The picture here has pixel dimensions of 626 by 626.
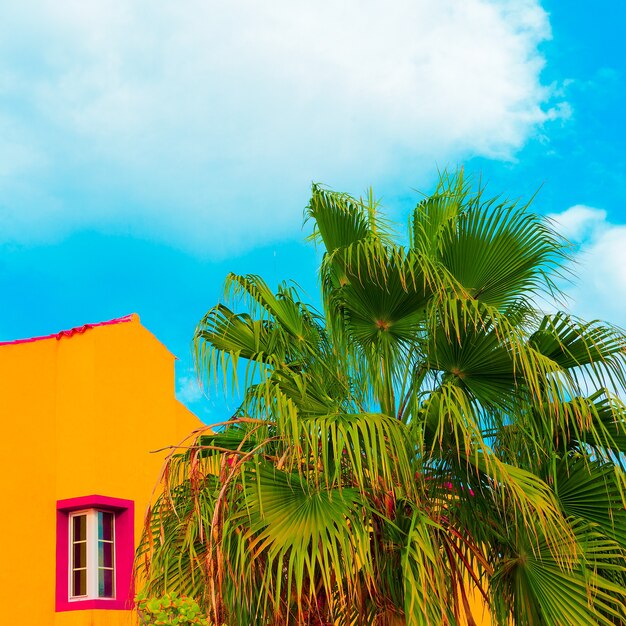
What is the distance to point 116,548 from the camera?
1351 cm

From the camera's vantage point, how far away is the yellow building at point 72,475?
41.9 feet

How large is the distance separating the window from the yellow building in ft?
0.04

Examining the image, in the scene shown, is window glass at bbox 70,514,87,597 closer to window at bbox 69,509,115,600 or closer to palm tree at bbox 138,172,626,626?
window at bbox 69,509,115,600

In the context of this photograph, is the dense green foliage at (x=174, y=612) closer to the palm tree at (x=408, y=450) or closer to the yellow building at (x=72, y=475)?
the palm tree at (x=408, y=450)

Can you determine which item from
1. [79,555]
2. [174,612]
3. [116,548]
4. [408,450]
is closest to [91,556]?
[79,555]

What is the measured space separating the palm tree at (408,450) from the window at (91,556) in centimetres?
324

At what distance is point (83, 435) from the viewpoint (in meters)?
13.5

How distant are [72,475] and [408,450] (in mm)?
6097

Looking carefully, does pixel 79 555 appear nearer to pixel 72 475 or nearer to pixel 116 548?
pixel 116 548

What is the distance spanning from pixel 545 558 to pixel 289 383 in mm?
2791

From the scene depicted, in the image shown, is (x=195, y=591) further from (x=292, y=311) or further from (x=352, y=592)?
(x=292, y=311)

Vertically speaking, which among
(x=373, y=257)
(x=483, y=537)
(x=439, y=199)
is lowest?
(x=483, y=537)

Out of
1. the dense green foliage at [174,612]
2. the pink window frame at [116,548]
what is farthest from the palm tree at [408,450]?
the pink window frame at [116,548]

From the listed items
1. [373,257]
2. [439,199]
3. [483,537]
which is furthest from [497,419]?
[439,199]
